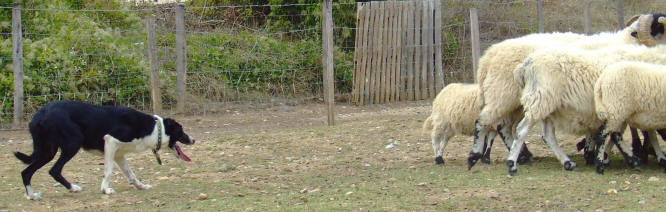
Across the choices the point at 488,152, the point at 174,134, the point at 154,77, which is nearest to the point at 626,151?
the point at 488,152

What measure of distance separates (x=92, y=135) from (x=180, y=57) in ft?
17.8

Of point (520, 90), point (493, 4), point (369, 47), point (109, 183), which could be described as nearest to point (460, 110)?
point (520, 90)

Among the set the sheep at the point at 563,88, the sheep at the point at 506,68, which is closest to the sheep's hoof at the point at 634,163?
the sheep at the point at 563,88

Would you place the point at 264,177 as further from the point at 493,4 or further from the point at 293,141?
the point at 493,4

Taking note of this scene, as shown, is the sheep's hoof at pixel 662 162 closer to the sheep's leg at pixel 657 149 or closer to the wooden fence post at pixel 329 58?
the sheep's leg at pixel 657 149

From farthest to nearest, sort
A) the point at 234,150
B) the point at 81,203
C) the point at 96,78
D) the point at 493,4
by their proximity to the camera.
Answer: the point at 493,4 → the point at 96,78 → the point at 234,150 → the point at 81,203

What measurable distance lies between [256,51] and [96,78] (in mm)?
3132

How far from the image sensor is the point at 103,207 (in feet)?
22.7

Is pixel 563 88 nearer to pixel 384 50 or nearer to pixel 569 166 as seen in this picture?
pixel 569 166

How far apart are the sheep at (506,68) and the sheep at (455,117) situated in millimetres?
196

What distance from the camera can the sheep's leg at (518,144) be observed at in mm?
7809

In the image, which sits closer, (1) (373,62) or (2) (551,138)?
(2) (551,138)

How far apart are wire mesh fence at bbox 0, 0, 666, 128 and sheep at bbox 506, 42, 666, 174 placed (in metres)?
6.04

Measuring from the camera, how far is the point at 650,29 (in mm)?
8547
